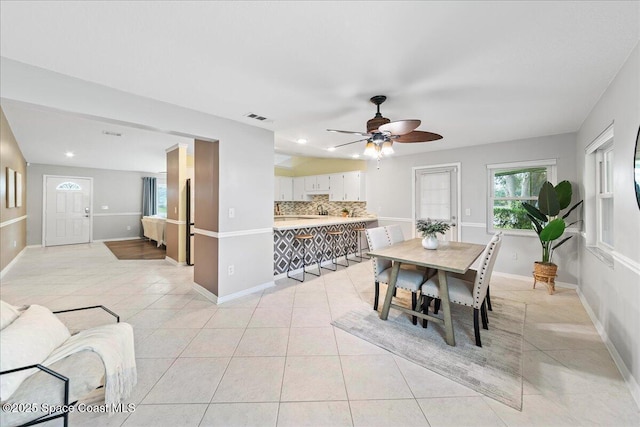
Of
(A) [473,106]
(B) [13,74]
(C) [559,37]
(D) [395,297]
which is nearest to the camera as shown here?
Result: (C) [559,37]

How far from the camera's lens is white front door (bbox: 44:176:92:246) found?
695cm

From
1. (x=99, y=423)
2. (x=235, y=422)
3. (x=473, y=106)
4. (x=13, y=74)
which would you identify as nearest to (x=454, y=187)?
(x=473, y=106)

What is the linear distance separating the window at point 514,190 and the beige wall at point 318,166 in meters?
2.70

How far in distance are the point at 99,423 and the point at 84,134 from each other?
4.79 metres

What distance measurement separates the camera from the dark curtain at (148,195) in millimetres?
8445

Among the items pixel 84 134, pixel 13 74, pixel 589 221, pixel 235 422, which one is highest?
pixel 84 134

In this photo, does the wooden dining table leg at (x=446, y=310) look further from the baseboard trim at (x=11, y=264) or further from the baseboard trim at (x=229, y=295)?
the baseboard trim at (x=11, y=264)

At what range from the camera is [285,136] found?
13.0ft

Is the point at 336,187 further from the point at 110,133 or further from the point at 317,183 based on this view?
the point at 110,133

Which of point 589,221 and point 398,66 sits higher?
point 398,66

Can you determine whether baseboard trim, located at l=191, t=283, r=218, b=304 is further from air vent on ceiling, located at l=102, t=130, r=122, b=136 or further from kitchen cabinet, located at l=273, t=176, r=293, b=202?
kitchen cabinet, located at l=273, t=176, r=293, b=202

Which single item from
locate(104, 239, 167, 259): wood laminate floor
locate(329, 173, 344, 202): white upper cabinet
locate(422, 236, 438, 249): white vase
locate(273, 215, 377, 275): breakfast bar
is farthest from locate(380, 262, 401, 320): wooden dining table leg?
locate(104, 239, 167, 259): wood laminate floor

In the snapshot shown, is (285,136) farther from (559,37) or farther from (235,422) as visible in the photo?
(235,422)

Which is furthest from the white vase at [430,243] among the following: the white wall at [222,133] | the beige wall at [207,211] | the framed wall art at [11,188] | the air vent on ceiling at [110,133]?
the framed wall art at [11,188]
